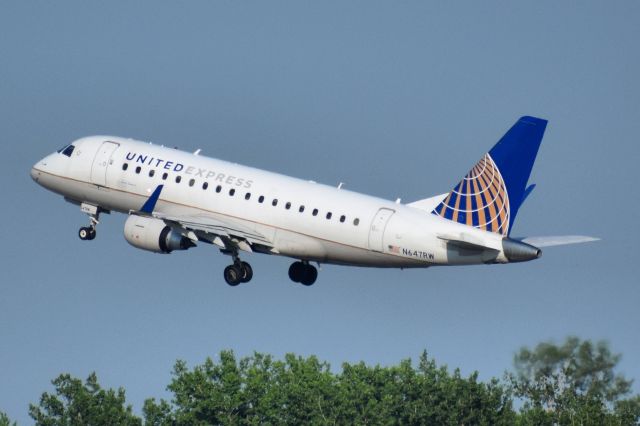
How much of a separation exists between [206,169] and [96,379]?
50750mm

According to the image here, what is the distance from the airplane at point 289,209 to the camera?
342 ft

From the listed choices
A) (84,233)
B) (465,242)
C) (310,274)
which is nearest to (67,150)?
(84,233)

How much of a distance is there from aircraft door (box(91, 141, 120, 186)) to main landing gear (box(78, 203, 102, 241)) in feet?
6.87

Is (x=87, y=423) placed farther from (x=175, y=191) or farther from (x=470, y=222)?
(x=470, y=222)

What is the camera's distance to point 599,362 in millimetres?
154625

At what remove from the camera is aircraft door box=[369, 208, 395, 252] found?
10681 cm

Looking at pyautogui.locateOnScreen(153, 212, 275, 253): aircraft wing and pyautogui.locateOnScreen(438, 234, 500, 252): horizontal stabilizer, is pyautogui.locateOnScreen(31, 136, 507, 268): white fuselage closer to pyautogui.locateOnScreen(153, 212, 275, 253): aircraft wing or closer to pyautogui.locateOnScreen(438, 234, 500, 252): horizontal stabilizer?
pyautogui.locateOnScreen(438, 234, 500, 252): horizontal stabilizer

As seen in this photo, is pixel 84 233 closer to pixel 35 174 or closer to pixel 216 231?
pixel 35 174

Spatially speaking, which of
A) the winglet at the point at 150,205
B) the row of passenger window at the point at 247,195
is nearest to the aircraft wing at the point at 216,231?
the winglet at the point at 150,205

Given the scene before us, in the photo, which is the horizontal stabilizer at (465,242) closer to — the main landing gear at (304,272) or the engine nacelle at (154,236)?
the main landing gear at (304,272)

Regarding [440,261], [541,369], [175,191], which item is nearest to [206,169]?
[175,191]

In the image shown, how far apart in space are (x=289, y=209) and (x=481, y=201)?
33.6ft

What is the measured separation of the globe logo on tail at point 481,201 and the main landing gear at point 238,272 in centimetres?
1105

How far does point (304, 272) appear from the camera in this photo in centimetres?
11562
